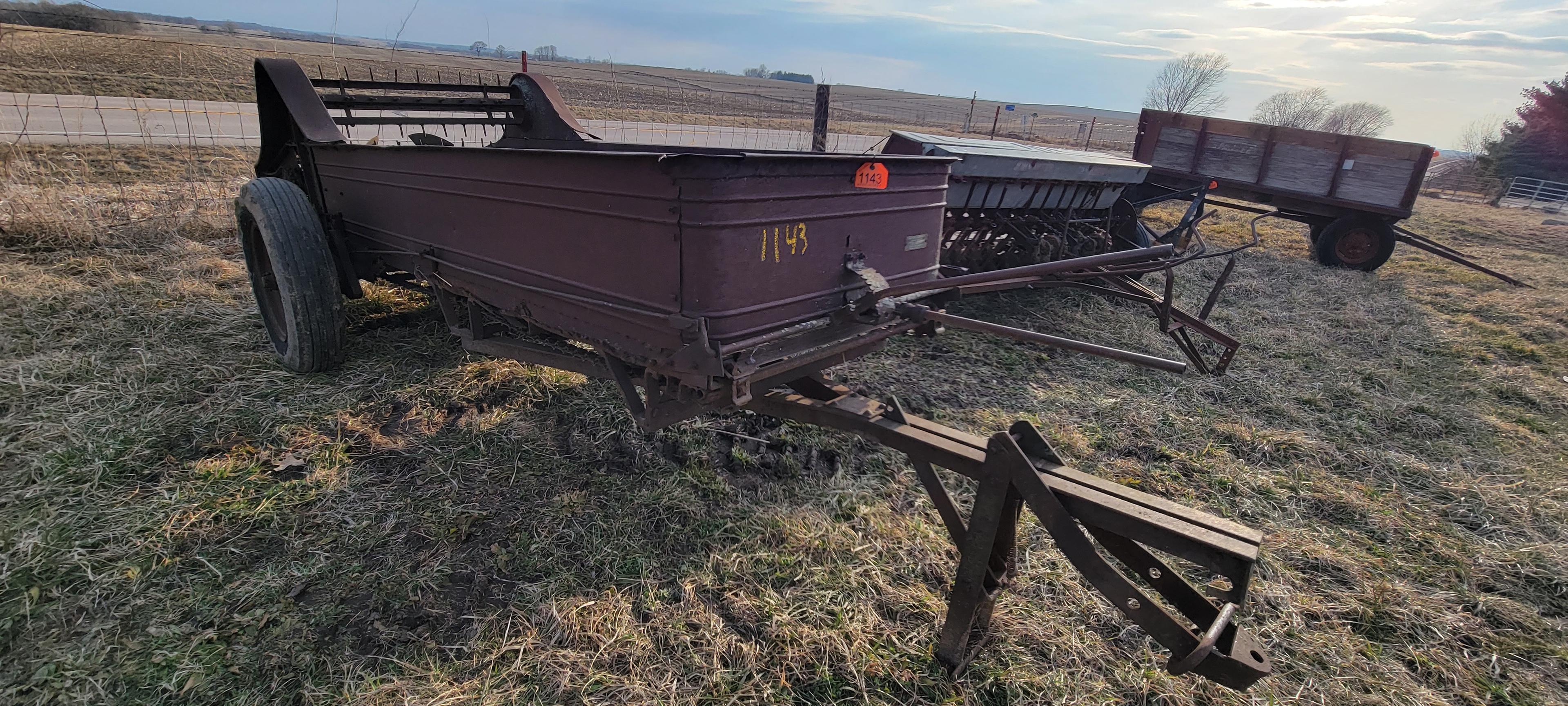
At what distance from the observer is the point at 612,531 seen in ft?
9.11

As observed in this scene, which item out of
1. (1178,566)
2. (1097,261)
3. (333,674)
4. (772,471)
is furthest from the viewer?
(772,471)

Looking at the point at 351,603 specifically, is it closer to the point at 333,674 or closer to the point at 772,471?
the point at 333,674

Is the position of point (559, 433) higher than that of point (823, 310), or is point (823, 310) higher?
point (823, 310)

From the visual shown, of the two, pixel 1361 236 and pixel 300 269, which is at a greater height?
pixel 1361 236

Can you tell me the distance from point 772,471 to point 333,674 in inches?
75.6

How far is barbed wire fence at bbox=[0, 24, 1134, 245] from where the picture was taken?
6.11 m

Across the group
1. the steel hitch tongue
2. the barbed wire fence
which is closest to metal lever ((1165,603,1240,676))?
the steel hitch tongue

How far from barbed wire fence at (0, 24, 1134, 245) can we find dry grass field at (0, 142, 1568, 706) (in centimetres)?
150

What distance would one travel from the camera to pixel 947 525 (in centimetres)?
237

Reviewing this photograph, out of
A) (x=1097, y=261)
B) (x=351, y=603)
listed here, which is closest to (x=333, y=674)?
(x=351, y=603)

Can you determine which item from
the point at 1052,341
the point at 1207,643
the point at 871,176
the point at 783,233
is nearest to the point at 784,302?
the point at 783,233

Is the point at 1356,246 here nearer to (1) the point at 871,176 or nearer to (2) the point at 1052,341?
(1) the point at 871,176

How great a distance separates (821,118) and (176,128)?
10.1m

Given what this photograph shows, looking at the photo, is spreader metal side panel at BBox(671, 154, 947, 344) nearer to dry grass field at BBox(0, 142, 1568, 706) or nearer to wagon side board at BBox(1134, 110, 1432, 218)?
dry grass field at BBox(0, 142, 1568, 706)
